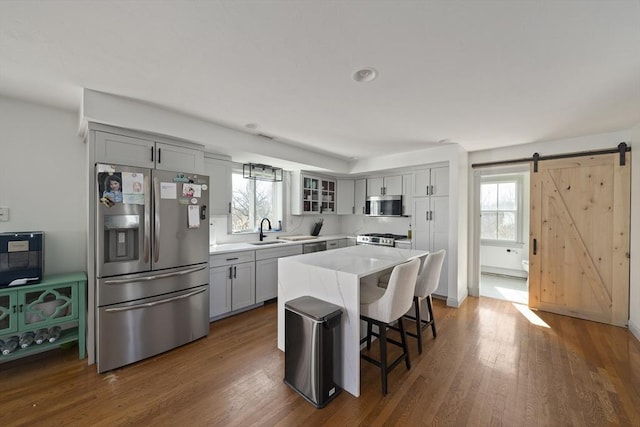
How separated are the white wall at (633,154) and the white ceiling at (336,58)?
1.65ft

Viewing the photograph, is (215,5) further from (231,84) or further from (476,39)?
(476,39)

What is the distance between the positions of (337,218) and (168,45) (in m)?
4.85

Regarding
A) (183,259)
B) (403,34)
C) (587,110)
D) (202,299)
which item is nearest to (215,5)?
(403,34)

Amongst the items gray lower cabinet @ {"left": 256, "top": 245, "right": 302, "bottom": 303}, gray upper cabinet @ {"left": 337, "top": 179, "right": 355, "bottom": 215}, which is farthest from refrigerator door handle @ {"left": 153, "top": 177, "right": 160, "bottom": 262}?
gray upper cabinet @ {"left": 337, "top": 179, "right": 355, "bottom": 215}

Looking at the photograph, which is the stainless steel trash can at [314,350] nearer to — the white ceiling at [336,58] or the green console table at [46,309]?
the white ceiling at [336,58]

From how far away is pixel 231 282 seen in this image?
343 cm

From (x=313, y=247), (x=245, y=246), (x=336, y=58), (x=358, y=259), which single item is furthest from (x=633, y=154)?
(x=245, y=246)

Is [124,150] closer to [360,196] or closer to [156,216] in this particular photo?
[156,216]

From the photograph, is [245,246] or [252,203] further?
[252,203]

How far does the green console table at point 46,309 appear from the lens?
2.22 meters

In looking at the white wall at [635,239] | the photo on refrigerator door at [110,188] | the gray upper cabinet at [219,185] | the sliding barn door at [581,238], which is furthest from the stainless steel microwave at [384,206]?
the photo on refrigerator door at [110,188]

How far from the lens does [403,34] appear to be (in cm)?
151

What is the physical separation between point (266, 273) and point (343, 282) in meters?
2.10

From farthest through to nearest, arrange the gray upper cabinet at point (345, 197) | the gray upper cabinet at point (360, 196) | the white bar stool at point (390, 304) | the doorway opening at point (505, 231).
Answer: the gray upper cabinet at point (345, 197), the gray upper cabinet at point (360, 196), the doorway opening at point (505, 231), the white bar stool at point (390, 304)
